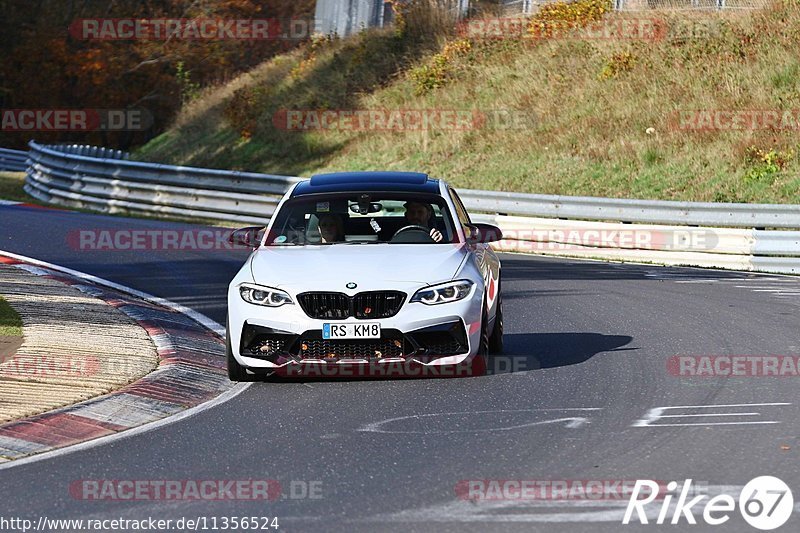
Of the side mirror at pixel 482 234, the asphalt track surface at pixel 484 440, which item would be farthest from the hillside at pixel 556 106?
the side mirror at pixel 482 234

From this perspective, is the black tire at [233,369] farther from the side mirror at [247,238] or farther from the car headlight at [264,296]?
the side mirror at [247,238]

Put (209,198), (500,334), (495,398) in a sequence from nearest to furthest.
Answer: (495,398), (500,334), (209,198)

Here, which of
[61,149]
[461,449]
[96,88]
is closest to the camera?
[461,449]

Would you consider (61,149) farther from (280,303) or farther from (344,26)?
(280,303)

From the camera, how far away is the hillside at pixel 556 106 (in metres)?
27.3

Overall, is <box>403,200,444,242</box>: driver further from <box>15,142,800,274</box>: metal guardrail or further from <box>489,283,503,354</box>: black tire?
<box>15,142,800,274</box>: metal guardrail

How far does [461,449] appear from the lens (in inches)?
309

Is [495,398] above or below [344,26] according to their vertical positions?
below

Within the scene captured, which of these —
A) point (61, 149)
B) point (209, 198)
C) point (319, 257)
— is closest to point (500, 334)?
point (319, 257)

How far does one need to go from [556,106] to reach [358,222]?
70.2 feet

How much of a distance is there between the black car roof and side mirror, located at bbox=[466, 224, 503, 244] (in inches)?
17.4

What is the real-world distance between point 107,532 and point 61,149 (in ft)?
110

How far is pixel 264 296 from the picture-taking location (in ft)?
33.6

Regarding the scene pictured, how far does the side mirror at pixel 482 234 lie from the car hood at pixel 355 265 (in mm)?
309
